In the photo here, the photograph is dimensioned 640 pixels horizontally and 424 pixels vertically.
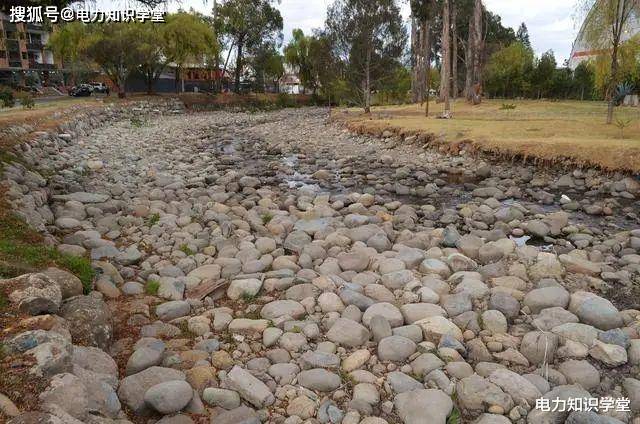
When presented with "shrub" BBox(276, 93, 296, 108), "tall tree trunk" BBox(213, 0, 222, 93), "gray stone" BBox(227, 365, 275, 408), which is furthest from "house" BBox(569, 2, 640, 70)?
"shrub" BBox(276, 93, 296, 108)

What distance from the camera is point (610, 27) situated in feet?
51.1

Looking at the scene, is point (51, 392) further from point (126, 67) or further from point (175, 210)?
point (126, 67)

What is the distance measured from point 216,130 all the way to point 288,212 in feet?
52.5

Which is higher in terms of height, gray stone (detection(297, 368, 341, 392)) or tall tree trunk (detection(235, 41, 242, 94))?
tall tree trunk (detection(235, 41, 242, 94))

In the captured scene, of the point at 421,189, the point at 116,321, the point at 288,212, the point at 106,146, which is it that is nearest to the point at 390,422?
the point at 116,321

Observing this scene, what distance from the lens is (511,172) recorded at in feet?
38.6

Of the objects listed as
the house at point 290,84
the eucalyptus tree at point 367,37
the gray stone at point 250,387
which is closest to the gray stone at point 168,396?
the gray stone at point 250,387

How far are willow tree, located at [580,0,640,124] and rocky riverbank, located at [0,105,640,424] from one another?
6362mm

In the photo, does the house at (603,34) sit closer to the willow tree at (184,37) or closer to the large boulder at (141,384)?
the large boulder at (141,384)

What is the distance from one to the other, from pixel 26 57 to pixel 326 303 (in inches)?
2027

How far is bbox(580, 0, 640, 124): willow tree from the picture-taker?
584 inches

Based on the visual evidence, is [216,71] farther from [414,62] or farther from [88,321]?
[88,321]

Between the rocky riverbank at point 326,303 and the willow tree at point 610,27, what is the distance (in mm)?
6362

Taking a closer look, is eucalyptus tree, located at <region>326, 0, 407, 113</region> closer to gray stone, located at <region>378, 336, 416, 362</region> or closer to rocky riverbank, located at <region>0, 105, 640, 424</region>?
rocky riverbank, located at <region>0, 105, 640, 424</region>
